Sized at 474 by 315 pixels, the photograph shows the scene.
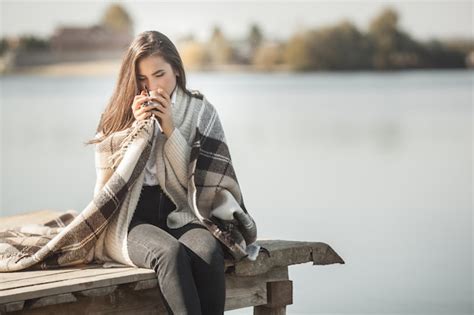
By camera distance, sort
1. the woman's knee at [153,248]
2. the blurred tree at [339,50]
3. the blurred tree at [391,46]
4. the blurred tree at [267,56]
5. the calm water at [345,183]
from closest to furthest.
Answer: the woman's knee at [153,248] → the calm water at [345,183] → the blurred tree at [267,56] → the blurred tree at [339,50] → the blurred tree at [391,46]

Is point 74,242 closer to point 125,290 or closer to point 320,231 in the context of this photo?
point 125,290

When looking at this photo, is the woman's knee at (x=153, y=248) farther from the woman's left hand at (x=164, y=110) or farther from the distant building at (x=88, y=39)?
the distant building at (x=88, y=39)

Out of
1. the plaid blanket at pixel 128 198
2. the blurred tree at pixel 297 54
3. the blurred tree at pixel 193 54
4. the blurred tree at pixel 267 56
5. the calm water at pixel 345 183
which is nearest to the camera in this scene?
the plaid blanket at pixel 128 198

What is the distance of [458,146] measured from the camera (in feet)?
40.4

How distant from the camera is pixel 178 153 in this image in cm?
347

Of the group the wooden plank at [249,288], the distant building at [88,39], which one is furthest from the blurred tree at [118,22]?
the wooden plank at [249,288]

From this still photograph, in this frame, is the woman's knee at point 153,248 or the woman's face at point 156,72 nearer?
the woman's knee at point 153,248

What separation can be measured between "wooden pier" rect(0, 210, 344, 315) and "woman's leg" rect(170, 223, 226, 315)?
15 cm

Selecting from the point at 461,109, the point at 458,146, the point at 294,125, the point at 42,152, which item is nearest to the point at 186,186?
the point at 42,152

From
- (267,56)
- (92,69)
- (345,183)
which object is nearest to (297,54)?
(267,56)

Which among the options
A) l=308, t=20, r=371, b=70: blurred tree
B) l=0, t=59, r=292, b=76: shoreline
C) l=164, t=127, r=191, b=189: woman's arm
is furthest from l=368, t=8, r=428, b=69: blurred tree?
l=164, t=127, r=191, b=189: woman's arm

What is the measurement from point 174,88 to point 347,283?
7.95ft

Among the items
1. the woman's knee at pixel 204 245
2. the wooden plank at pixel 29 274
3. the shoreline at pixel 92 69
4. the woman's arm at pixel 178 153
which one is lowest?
the shoreline at pixel 92 69

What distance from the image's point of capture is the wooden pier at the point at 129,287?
3.15 metres
